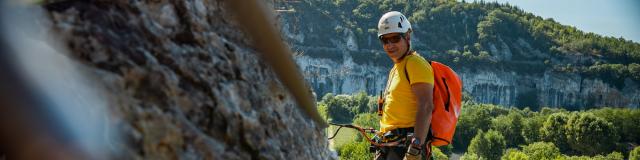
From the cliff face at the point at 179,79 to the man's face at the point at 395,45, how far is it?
5.18 feet

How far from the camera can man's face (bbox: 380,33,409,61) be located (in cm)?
382

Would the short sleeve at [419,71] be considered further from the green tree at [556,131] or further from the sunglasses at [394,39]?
→ the green tree at [556,131]

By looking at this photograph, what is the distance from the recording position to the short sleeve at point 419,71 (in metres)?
3.58

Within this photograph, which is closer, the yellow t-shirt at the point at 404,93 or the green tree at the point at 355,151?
the yellow t-shirt at the point at 404,93

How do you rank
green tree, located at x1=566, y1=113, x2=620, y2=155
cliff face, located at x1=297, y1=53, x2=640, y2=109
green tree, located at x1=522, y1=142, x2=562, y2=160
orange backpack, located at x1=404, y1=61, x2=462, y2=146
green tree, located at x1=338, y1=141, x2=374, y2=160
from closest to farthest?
orange backpack, located at x1=404, y1=61, x2=462, y2=146 < green tree, located at x1=338, y1=141, x2=374, y2=160 < green tree, located at x1=522, y1=142, x2=562, y2=160 < green tree, located at x1=566, y1=113, x2=620, y2=155 < cliff face, located at x1=297, y1=53, x2=640, y2=109

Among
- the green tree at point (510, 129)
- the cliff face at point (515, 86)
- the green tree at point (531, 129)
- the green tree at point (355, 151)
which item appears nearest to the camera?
the green tree at point (355, 151)

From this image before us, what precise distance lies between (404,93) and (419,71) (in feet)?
0.69

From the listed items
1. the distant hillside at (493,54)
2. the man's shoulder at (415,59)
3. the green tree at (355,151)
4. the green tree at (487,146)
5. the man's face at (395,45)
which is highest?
the distant hillside at (493,54)

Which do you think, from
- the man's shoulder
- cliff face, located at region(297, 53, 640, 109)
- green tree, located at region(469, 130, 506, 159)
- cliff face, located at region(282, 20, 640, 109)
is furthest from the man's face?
cliff face, located at region(282, 20, 640, 109)

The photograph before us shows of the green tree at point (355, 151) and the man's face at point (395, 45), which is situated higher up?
the man's face at point (395, 45)

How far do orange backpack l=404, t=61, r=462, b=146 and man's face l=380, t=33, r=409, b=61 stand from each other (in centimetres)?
16

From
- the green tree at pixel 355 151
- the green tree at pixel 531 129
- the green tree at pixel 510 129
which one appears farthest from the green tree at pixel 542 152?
the green tree at pixel 355 151

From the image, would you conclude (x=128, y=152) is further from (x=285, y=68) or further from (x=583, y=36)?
(x=583, y=36)

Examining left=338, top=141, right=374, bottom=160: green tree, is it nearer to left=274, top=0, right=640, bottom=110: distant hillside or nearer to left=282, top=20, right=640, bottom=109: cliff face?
left=274, top=0, right=640, bottom=110: distant hillside
